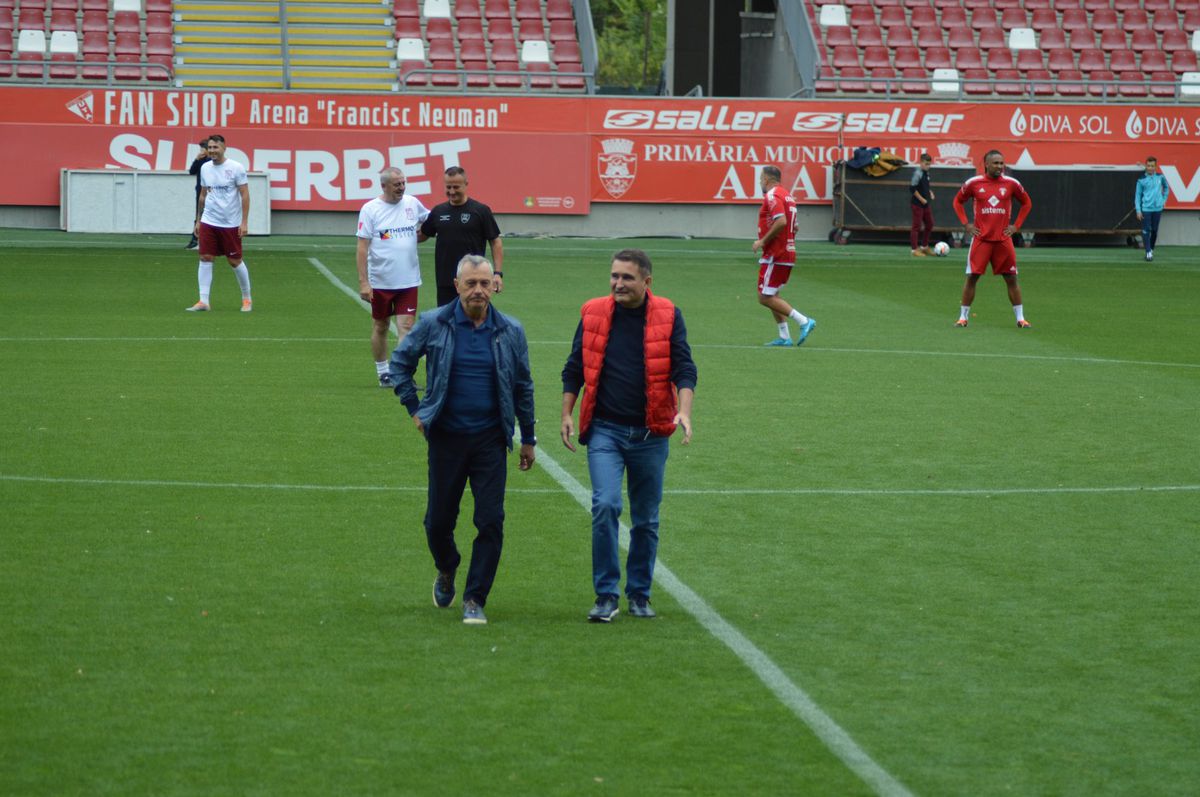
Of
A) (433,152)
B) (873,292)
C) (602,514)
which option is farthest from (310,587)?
(433,152)

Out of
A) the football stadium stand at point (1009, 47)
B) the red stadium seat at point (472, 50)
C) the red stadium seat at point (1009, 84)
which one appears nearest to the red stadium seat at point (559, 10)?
the red stadium seat at point (472, 50)

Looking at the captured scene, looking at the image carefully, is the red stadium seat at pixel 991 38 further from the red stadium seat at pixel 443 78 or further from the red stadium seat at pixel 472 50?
the red stadium seat at pixel 443 78

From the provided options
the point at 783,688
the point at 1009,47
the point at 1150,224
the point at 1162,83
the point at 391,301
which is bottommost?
the point at 783,688

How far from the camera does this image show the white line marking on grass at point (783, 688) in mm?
6406

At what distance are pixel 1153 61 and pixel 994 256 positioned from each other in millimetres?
24215

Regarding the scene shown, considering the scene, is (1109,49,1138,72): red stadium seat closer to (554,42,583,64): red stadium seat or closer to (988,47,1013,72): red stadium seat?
(988,47,1013,72): red stadium seat

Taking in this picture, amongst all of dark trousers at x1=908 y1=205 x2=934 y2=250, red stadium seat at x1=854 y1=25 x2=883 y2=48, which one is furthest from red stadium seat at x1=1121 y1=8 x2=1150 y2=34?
dark trousers at x1=908 y1=205 x2=934 y2=250

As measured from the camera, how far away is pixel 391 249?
16.1 m

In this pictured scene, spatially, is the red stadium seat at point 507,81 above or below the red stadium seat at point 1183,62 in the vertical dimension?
below

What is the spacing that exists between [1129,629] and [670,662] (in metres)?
2.28

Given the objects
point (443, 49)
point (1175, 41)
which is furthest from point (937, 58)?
point (443, 49)

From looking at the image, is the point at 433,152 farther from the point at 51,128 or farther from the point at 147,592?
the point at 147,592

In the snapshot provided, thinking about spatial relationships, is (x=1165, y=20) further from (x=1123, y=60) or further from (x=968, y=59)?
(x=968, y=59)

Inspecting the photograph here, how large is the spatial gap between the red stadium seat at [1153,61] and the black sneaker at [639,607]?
38787 mm
